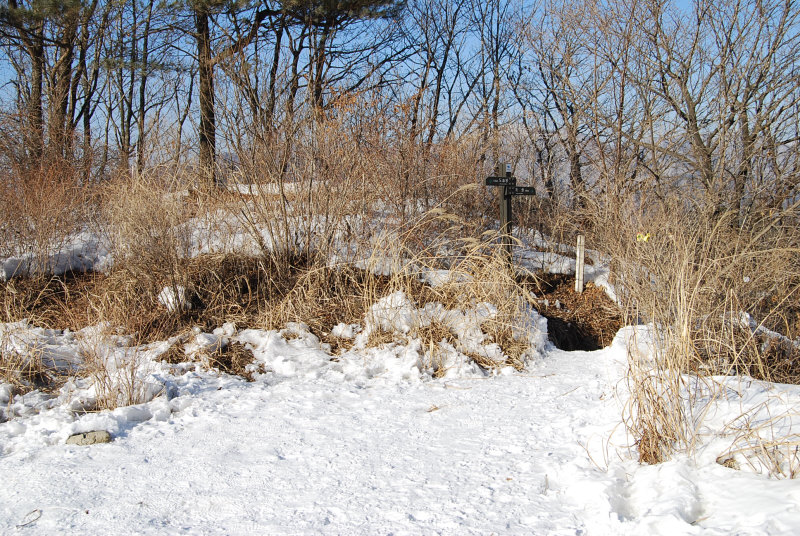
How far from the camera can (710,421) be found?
2928 mm

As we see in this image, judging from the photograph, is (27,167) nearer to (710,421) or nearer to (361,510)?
(361,510)

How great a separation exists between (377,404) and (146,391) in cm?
156

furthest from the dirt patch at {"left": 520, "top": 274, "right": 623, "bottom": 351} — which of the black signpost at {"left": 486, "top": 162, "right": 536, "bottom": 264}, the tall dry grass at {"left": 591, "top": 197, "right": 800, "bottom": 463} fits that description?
the black signpost at {"left": 486, "top": 162, "right": 536, "bottom": 264}

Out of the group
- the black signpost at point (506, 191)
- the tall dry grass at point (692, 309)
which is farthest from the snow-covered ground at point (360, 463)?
the black signpost at point (506, 191)

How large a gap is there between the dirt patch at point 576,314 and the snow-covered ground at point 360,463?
156cm

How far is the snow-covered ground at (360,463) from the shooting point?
235cm

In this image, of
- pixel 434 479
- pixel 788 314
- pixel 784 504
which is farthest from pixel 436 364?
pixel 788 314

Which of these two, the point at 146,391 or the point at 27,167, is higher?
the point at 27,167

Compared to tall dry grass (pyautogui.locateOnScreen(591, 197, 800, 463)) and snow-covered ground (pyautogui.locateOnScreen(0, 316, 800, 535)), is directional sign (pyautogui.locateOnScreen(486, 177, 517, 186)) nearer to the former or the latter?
tall dry grass (pyautogui.locateOnScreen(591, 197, 800, 463))

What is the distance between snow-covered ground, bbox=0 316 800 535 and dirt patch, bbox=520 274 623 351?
5.12ft

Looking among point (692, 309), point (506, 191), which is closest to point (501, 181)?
point (506, 191)

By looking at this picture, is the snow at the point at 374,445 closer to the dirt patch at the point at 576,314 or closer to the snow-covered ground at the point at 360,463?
the snow-covered ground at the point at 360,463

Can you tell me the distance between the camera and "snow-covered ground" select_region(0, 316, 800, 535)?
2.35m

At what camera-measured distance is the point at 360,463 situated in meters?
2.99
